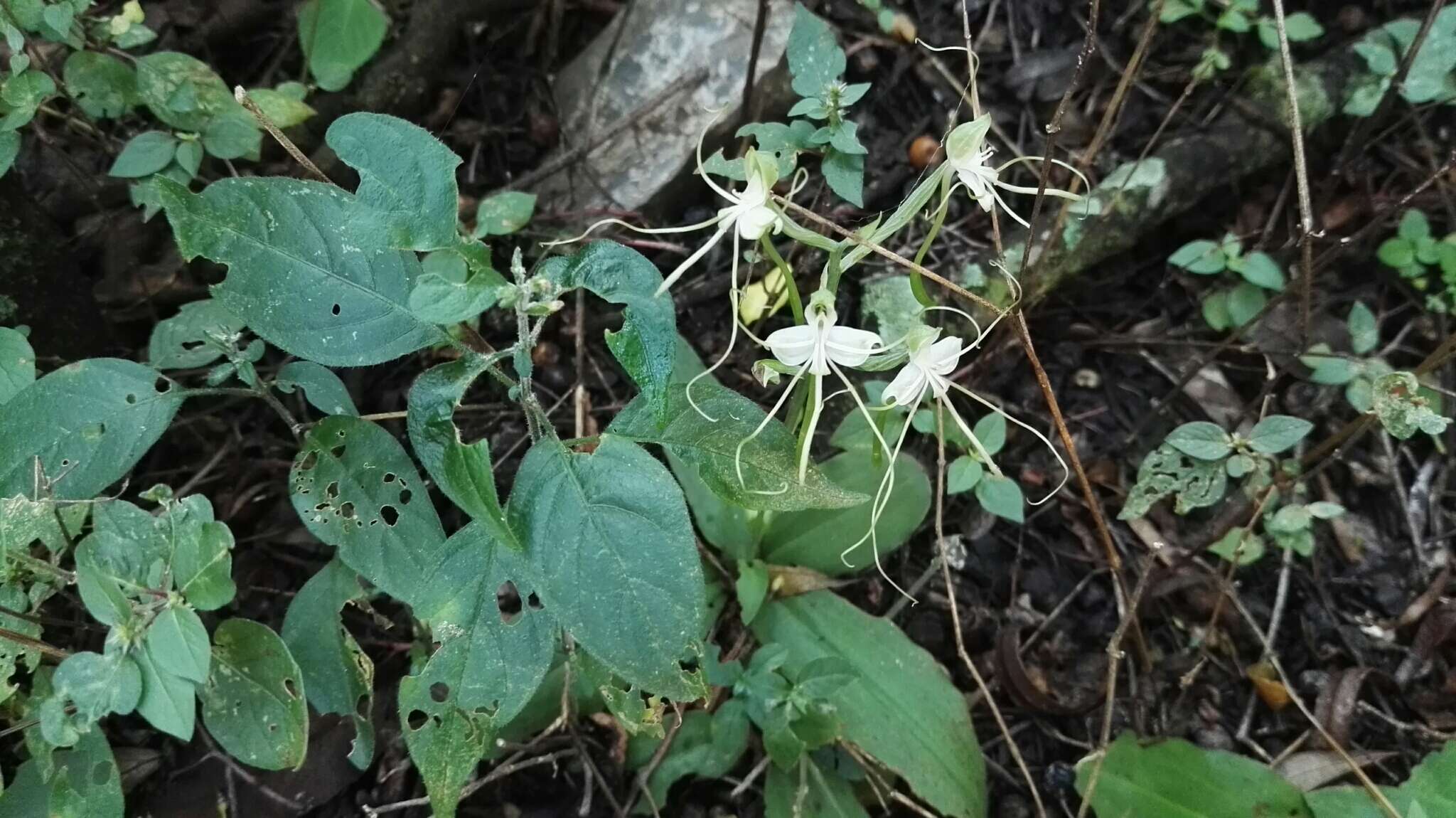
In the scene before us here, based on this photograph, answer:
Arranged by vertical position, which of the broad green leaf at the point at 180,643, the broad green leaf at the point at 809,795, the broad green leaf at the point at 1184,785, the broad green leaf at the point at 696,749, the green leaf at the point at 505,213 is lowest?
the broad green leaf at the point at 1184,785

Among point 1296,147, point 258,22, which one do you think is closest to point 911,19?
point 1296,147

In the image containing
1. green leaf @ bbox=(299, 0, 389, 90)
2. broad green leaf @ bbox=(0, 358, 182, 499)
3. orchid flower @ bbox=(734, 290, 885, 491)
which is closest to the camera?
orchid flower @ bbox=(734, 290, 885, 491)

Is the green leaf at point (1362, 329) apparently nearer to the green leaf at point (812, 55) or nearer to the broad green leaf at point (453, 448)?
the green leaf at point (812, 55)

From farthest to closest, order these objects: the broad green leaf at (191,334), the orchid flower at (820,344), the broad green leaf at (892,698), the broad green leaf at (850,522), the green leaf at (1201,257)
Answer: the green leaf at (1201,257)
the broad green leaf at (850,522)
the broad green leaf at (892,698)
the broad green leaf at (191,334)
the orchid flower at (820,344)

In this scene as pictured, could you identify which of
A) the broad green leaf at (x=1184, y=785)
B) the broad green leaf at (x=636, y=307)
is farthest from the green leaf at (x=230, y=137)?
the broad green leaf at (x=1184, y=785)

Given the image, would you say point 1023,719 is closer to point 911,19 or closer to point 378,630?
point 378,630

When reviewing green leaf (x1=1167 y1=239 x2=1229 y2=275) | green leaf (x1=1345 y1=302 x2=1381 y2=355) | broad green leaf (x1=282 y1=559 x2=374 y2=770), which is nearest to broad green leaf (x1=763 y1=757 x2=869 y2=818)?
broad green leaf (x1=282 y1=559 x2=374 y2=770)

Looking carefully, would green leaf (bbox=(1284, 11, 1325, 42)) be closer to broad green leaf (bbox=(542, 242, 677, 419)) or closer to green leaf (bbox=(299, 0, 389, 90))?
broad green leaf (bbox=(542, 242, 677, 419))
